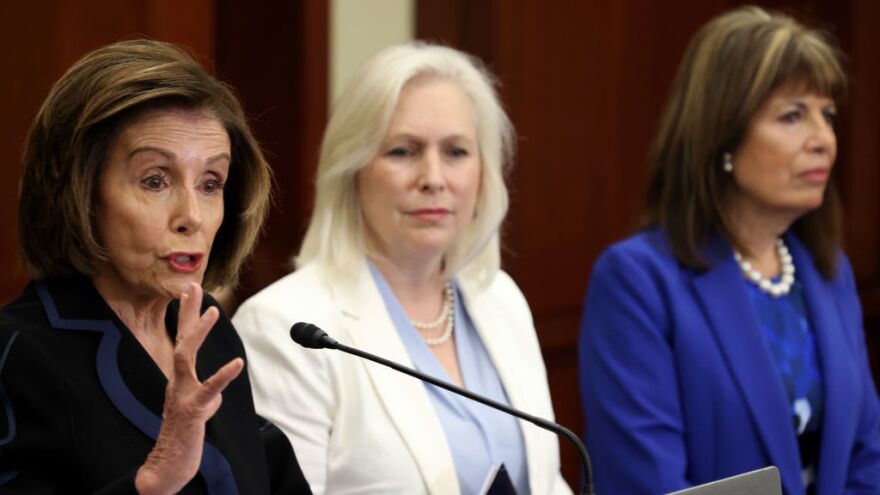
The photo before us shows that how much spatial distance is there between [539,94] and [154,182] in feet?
9.32

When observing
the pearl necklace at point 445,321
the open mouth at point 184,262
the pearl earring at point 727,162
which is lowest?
the pearl necklace at point 445,321

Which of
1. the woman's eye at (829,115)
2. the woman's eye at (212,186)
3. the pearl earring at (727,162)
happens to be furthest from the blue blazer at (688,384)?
the woman's eye at (212,186)

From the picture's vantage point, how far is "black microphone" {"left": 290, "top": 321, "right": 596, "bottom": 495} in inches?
71.9

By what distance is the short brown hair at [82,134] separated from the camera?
1.76 metres

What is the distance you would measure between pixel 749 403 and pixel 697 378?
0.39 feet

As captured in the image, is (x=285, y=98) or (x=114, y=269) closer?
(x=114, y=269)

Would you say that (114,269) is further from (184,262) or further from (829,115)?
(829,115)

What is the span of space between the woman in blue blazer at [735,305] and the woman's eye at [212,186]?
50.5 inches

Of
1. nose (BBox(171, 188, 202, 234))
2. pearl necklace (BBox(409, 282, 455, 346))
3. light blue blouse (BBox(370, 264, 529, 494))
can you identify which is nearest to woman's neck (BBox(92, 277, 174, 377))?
nose (BBox(171, 188, 202, 234))

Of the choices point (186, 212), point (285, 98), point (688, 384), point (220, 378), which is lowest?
point (688, 384)

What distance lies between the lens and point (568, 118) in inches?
184

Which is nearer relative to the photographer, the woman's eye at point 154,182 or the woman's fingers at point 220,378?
the woman's fingers at point 220,378

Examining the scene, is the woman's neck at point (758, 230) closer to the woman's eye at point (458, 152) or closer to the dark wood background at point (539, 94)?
the dark wood background at point (539, 94)

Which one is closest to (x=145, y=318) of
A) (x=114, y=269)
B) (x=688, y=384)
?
(x=114, y=269)
